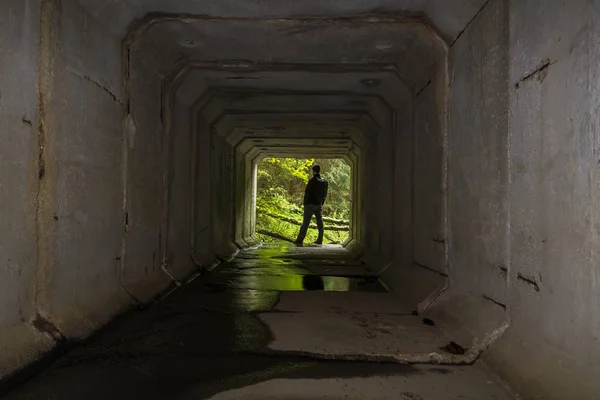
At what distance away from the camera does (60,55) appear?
113 inches

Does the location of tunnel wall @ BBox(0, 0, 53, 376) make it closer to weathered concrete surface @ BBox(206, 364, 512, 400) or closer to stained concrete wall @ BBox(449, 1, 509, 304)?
weathered concrete surface @ BBox(206, 364, 512, 400)

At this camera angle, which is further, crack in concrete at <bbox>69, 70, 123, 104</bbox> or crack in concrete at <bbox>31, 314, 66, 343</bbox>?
crack in concrete at <bbox>69, 70, 123, 104</bbox>

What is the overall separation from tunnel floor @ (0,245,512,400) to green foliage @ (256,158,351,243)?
53.8 feet

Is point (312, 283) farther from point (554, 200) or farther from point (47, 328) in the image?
point (554, 200)

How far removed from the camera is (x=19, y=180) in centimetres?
251

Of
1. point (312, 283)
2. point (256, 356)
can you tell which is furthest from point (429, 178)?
point (256, 356)

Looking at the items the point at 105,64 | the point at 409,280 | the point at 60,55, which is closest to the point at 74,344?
the point at 60,55

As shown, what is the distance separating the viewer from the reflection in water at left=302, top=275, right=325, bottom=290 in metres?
5.42

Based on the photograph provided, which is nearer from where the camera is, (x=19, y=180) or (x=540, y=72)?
(x=540, y=72)

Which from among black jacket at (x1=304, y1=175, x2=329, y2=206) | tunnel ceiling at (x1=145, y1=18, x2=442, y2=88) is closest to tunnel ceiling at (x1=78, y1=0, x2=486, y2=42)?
tunnel ceiling at (x1=145, y1=18, x2=442, y2=88)

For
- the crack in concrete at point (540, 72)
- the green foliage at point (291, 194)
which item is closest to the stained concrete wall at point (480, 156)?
the crack in concrete at point (540, 72)

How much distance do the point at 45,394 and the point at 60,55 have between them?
1909mm

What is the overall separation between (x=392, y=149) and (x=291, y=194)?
54.4 ft

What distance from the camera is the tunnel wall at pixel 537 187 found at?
1.94m
